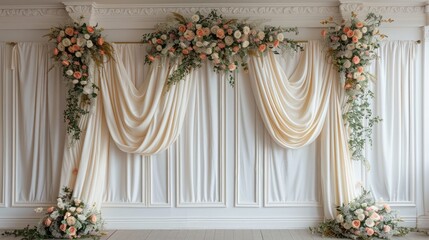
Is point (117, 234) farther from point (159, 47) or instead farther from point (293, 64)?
point (293, 64)

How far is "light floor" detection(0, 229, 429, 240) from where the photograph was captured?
5.23 metres

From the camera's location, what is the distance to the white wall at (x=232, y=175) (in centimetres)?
561

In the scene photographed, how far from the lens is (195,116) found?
5.66 metres

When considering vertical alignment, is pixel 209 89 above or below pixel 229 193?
above

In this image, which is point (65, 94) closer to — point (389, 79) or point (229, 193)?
point (229, 193)

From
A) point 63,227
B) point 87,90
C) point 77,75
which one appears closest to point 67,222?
point 63,227

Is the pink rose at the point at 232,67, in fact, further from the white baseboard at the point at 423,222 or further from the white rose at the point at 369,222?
the white baseboard at the point at 423,222

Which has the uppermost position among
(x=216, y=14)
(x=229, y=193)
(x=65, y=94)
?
(x=216, y=14)

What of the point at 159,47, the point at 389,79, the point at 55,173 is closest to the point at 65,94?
the point at 55,173

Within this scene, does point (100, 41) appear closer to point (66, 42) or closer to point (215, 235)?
point (66, 42)

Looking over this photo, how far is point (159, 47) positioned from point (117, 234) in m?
2.40

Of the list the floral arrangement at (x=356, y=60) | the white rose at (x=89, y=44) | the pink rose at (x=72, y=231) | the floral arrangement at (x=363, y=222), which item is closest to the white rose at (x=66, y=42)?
the white rose at (x=89, y=44)

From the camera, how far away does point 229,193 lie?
566 cm

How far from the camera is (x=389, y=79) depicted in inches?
222
